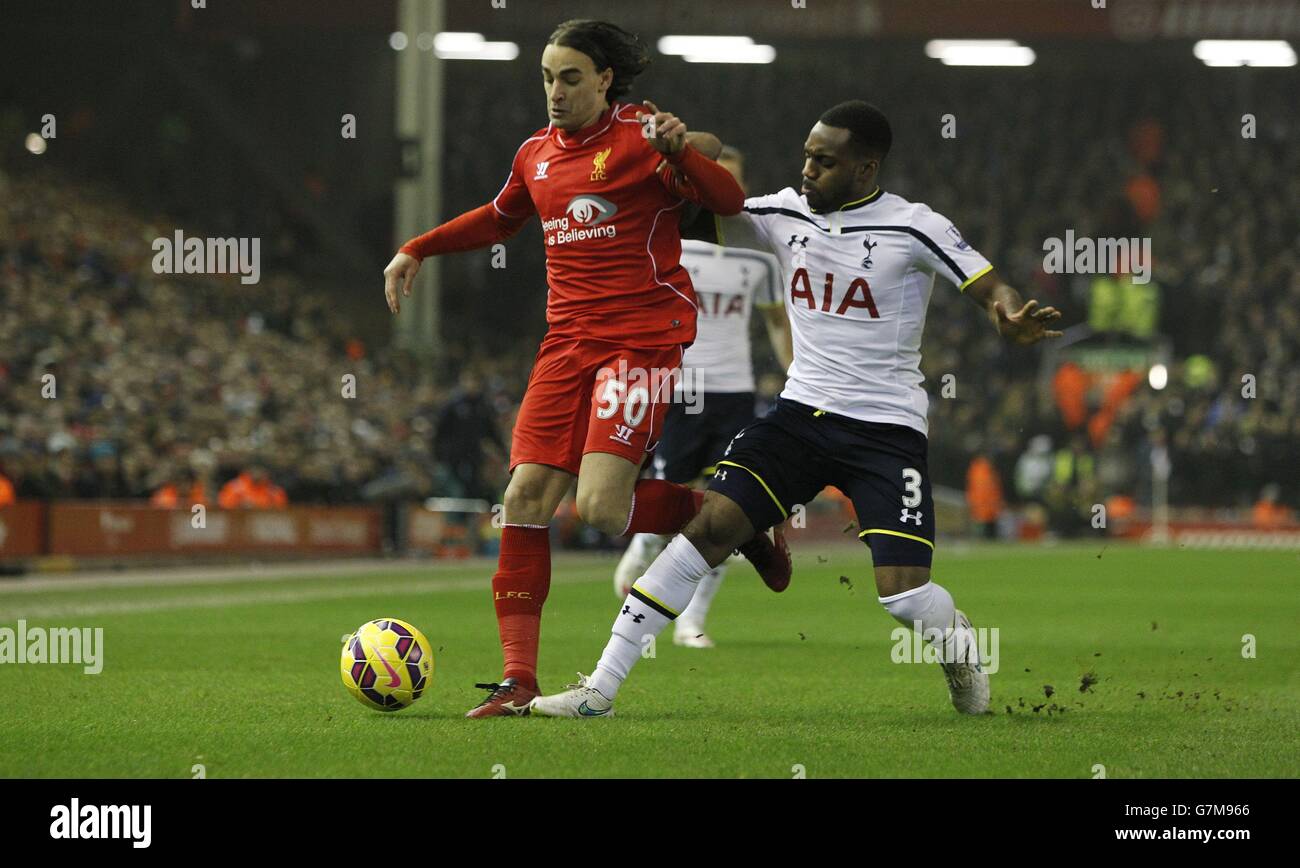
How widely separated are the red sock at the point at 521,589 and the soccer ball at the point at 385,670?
0.33 m

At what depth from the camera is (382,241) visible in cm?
3334

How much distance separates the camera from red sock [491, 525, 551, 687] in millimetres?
6605

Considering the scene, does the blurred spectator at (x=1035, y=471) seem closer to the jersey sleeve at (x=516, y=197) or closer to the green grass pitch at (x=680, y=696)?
the green grass pitch at (x=680, y=696)

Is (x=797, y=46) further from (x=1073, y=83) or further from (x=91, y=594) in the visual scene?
(x=91, y=594)

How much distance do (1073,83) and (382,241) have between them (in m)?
16.6

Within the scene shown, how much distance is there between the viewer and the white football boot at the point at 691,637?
32.8 ft

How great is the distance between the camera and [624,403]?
6426 mm

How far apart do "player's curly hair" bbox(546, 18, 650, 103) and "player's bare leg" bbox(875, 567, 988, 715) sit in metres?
2.07

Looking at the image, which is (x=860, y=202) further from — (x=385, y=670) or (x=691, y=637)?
(x=691, y=637)

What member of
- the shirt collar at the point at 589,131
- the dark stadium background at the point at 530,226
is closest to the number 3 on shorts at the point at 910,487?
the shirt collar at the point at 589,131

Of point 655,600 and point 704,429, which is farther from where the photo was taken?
point 704,429

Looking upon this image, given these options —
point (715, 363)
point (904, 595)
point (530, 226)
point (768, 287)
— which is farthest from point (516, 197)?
point (530, 226)

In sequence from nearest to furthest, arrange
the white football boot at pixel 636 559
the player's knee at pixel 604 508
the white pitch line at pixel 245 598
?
the player's knee at pixel 604 508 < the white football boot at pixel 636 559 < the white pitch line at pixel 245 598

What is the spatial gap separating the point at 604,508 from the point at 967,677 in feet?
5.13
